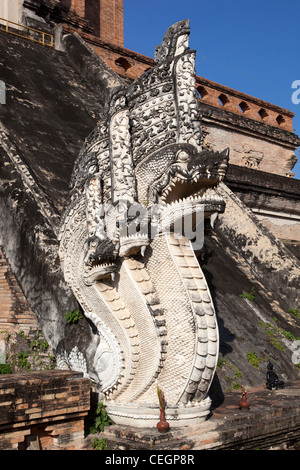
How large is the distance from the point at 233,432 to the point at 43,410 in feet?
4.25

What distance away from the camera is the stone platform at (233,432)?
3607 mm

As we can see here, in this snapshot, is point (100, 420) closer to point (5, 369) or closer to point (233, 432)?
point (233, 432)

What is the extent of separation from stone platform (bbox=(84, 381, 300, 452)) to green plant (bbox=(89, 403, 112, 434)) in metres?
0.07

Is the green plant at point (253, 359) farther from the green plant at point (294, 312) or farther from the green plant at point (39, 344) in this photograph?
the green plant at point (39, 344)

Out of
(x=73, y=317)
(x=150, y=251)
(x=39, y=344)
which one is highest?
(x=150, y=251)

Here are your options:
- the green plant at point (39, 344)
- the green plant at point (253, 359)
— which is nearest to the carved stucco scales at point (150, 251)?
the green plant at point (39, 344)

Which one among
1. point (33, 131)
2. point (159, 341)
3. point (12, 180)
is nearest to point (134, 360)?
point (159, 341)

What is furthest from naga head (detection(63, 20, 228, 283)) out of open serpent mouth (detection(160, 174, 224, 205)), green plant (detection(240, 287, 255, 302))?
green plant (detection(240, 287, 255, 302))

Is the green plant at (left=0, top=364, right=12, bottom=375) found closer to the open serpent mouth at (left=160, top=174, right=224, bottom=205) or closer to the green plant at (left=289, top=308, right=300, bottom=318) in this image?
the open serpent mouth at (left=160, top=174, right=224, bottom=205)

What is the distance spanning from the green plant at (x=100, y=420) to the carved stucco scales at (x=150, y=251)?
0.06 metres

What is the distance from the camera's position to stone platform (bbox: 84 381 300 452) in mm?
3607

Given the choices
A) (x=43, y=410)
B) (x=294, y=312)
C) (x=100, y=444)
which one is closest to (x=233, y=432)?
(x=100, y=444)

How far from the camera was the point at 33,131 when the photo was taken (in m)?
6.97

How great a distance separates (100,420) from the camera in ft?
13.2
